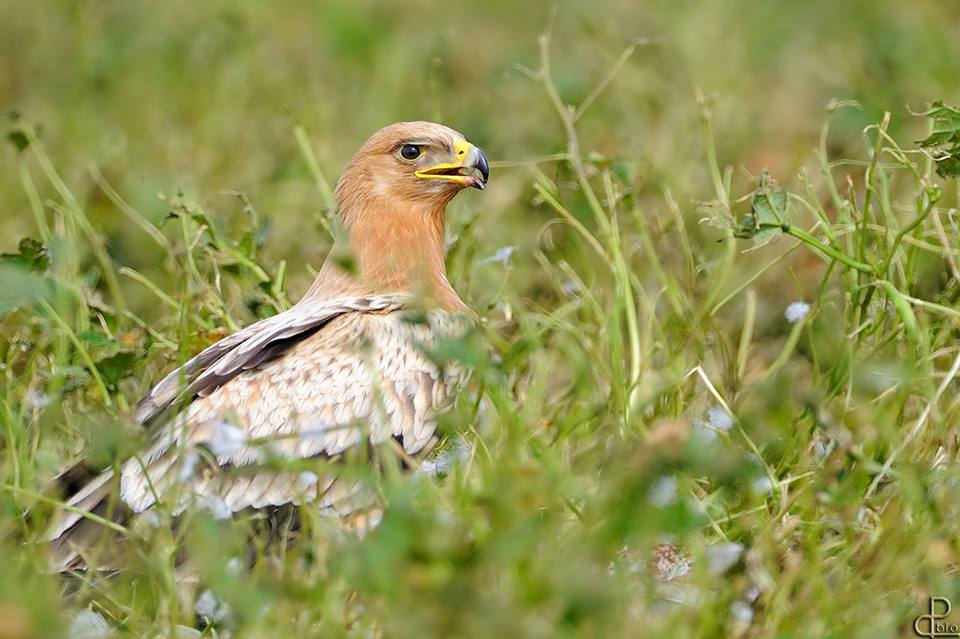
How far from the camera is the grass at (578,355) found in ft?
10.5

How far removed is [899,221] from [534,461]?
90.1 inches

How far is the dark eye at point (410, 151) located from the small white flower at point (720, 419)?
5.09ft

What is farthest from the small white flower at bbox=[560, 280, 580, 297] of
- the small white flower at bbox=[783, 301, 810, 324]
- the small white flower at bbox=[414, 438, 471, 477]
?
the small white flower at bbox=[414, 438, 471, 477]

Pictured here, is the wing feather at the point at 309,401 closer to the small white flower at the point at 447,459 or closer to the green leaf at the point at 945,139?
the small white flower at the point at 447,459

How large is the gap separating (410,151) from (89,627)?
7.51ft

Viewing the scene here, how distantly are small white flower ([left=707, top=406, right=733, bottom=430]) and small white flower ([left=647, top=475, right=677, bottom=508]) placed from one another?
0.52 metres

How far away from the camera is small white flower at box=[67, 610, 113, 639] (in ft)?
11.5

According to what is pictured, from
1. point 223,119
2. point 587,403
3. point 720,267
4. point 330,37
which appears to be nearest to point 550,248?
point 720,267

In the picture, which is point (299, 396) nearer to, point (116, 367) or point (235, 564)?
point (116, 367)

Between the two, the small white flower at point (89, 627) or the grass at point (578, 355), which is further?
the small white flower at point (89, 627)

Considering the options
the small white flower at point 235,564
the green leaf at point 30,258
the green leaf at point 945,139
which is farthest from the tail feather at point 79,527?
the green leaf at point 945,139

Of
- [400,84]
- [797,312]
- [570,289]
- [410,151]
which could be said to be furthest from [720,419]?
[400,84]
